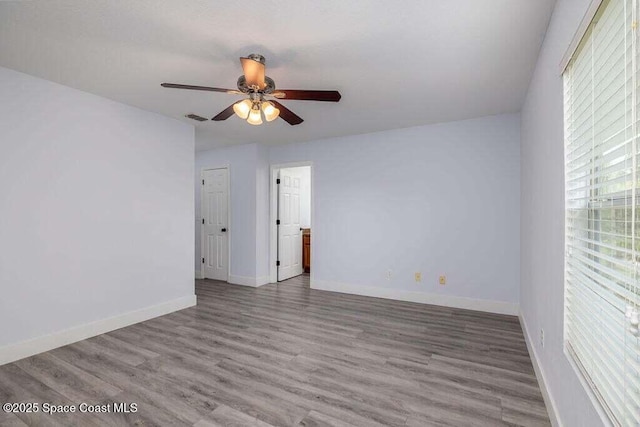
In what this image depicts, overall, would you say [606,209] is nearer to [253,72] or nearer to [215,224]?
[253,72]

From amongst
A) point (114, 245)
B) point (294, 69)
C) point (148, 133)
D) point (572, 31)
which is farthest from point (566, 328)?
point (148, 133)

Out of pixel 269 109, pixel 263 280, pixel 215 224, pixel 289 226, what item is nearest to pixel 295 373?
pixel 269 109

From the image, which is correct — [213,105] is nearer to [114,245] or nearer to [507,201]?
[114,245]

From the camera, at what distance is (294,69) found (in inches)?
99.5

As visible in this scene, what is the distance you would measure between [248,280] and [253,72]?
3.84 meters

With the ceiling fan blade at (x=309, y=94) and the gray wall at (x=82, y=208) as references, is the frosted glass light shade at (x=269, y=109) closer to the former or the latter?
the ceiling fan blade at (x=309, y=94)

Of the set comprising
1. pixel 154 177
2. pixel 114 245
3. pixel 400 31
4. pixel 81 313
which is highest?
pixel 400 31

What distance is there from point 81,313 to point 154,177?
160 cm

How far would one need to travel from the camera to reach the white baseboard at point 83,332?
8.28ft

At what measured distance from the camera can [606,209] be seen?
1.11 m

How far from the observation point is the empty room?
1.34 m

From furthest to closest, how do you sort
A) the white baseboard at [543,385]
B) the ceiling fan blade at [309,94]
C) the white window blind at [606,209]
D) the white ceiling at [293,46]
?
1. the ceiling fan blade at [309,94]
2. the white ceiling at [293,46]
3. the white baseboard at [543,385]
4. the white window blind at [606,209]

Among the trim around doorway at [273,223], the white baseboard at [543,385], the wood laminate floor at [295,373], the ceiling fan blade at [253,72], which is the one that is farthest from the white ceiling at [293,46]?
the wood laminate floor at [295,373]

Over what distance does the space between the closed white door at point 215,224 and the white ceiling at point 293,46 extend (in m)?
2.34
